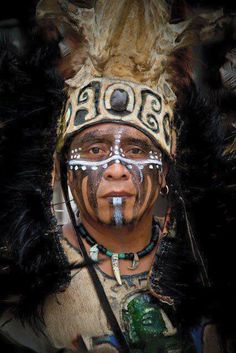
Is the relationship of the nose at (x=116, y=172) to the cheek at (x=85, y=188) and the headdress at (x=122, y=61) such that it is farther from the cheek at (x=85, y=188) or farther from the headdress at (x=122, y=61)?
the headdress at (x=122, y=61)

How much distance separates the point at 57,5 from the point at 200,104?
0.74 m

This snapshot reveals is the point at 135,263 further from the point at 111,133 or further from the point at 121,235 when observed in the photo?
the point at 111,133

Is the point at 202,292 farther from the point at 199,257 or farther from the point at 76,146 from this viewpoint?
the point at 76,146

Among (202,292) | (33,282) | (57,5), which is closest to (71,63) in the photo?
(57,5)

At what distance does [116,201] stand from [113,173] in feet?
0.37

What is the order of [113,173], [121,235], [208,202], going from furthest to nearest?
1. [208,202]
2. [121,235]
3. [113,173]

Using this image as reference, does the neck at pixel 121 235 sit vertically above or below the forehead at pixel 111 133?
below

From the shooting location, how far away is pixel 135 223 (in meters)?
2.62

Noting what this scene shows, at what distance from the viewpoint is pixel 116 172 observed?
255 centimetres

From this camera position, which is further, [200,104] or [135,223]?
[200,104]

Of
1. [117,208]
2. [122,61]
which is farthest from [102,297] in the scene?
[122,61]

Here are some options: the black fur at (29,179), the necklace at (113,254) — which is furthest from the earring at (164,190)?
the black fur at (29,179)

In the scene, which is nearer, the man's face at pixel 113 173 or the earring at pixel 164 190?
the man's face at pixel 113 173

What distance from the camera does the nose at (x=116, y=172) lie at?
255cm
